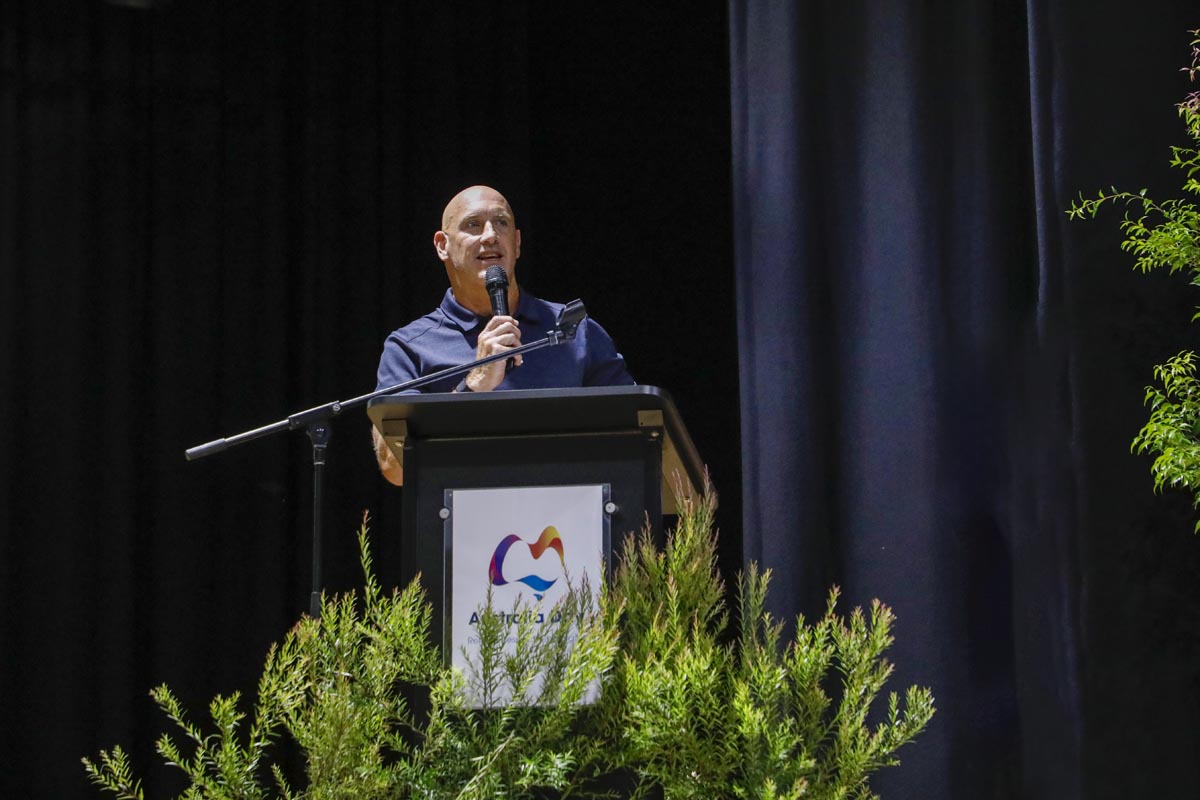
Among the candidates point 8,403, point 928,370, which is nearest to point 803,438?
point 928,370

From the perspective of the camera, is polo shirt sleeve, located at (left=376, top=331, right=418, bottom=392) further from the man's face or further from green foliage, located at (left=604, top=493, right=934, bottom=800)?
green foliage, located at (left=604, top=493, right=934, bottom=800)

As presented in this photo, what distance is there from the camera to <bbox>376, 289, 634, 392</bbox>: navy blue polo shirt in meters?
3.06

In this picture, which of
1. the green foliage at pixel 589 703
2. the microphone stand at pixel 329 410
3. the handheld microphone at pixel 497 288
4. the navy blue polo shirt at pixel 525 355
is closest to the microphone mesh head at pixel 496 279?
the handheld microphone at pixel 497 288

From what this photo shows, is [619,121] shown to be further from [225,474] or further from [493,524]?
[493,524]

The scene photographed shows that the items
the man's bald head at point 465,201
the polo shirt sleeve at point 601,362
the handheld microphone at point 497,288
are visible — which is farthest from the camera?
the man's bald head at point 465,201

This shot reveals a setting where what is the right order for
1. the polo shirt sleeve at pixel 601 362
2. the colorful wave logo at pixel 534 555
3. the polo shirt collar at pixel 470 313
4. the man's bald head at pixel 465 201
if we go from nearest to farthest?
the colorful wave logo at pixel 534 555 < the polo shirt sleeve at pixel 601 362 < the polo shirt collar at pixel 470 313 < the man's bald head at pixel 465 201

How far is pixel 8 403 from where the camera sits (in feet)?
15.1

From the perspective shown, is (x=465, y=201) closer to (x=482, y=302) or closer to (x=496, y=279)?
(x=482, y=302)

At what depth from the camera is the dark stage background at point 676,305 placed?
3.48 metres

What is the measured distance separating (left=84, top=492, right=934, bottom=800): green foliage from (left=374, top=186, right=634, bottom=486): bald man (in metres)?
0.98

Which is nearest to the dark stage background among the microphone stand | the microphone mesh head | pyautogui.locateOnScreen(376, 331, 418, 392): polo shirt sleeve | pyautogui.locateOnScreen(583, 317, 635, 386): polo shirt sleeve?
pyautogui.locateOnScreen(583, 317, 635, 386): polo shirt sleeve

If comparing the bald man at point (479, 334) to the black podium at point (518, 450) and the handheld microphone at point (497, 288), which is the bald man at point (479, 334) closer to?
the handheld microphone at point (497, 288)

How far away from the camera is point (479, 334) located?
293cm

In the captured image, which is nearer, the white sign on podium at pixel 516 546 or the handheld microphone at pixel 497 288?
the white sign on podium at pixel 516 546
